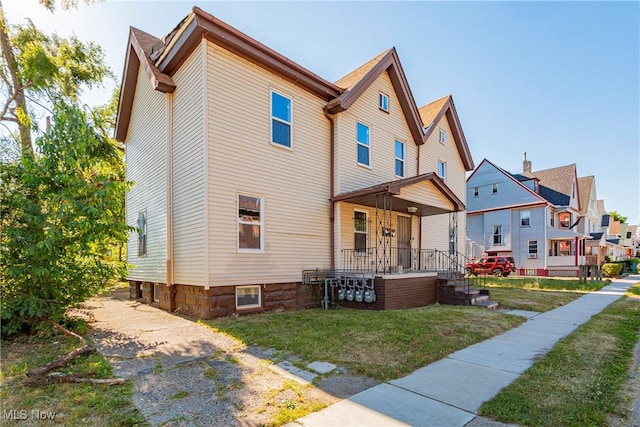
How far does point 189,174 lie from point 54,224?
330 cm

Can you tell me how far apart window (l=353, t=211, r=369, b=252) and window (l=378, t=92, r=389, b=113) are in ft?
14.6

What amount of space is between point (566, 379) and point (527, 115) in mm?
16952

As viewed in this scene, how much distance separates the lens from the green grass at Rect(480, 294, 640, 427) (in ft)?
11.6

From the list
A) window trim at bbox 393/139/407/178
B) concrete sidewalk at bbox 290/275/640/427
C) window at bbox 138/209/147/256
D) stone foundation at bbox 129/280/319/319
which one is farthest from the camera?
window trim at bbox 393/139/407/178

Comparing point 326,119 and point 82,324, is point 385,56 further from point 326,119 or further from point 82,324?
point 82,324

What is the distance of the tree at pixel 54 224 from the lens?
6172 mm

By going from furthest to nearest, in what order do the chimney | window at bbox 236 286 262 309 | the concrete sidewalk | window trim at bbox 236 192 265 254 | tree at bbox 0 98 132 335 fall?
the chimney
window at bbox 236 286 262 309
window trim at bbox 236 192 265 254
tree at bbox 0 98 132 335
the concrete sidewalk

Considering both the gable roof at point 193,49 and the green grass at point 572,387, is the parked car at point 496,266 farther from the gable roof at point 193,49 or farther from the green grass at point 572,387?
the gable roof at point 193,49

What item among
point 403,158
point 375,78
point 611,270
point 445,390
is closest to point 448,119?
point 403,158

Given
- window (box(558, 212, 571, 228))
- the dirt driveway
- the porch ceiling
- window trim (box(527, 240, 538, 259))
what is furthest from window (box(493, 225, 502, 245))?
the dirt driveway

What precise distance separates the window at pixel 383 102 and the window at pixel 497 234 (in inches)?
885

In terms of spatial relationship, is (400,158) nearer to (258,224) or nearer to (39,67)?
(258,224)

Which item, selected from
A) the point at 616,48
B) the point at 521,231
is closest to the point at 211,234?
the point at 616,48

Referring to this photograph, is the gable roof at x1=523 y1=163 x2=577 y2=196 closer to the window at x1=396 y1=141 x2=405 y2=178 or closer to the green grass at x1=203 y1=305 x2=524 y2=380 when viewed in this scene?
the window at x1=396 y1=141 x2=405 y2=178
